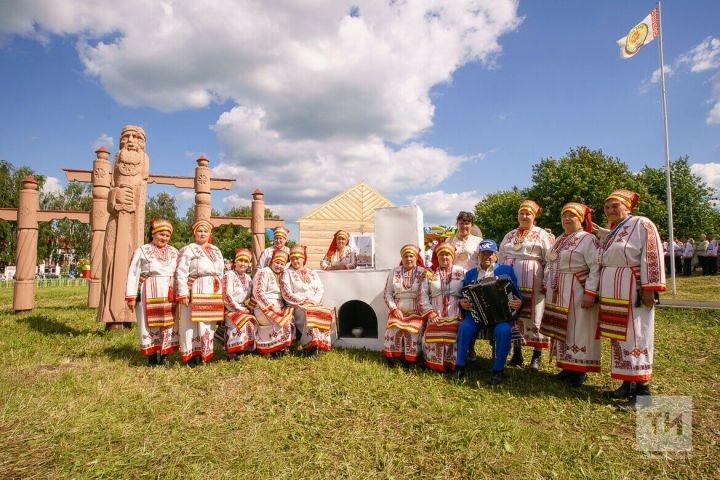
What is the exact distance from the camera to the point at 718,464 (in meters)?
2.96

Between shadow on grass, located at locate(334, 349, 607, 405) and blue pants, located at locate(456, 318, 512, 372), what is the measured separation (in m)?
0.21

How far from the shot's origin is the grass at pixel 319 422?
288cm

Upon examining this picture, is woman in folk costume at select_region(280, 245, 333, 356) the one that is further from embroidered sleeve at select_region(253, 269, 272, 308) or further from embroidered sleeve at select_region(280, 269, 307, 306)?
embroidered sleeve at select_region(253, 269, 272, 308)

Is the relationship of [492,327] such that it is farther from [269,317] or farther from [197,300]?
[197,300]

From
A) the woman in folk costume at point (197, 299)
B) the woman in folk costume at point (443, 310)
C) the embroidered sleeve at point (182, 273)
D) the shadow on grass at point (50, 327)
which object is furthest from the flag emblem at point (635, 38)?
the shadow on grass at point (50, 327)

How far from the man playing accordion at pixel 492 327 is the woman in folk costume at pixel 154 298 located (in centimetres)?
375

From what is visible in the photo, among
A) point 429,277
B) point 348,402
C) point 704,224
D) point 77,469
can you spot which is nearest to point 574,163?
point 704,224

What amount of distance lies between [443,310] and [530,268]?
46.6 inches

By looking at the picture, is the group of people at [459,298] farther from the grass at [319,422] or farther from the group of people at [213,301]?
the grass at [319,422]

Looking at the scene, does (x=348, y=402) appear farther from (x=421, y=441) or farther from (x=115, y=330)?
(x=115, y=330)

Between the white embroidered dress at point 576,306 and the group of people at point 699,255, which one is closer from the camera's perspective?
the white embroidered dress at point 576,306

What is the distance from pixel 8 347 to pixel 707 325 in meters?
12.1

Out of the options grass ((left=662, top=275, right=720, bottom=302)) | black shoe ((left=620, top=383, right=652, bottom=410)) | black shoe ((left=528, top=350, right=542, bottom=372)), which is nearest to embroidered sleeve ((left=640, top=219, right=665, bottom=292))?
black shoe ((left=620, top=383, right=652, bottom=410))

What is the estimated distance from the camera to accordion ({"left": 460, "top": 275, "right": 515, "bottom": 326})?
15.2ft
